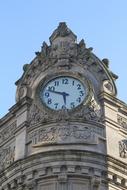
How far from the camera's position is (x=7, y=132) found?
32.6 m

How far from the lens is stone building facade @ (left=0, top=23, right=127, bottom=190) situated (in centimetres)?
2900

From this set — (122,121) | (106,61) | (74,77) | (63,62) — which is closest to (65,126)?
(74,77)

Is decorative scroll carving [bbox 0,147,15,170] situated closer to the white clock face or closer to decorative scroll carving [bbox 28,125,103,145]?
decorative scroll carving [bbox 28,125,103,145]

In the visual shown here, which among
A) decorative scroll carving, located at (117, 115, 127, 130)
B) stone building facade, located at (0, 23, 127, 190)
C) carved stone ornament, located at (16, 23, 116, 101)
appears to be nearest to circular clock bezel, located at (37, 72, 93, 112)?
stone building facade, located at (0, 23, 127, 190)

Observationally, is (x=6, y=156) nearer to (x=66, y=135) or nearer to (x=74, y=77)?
(x=66, y=135)

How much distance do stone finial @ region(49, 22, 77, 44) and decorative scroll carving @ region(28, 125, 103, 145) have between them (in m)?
5.00

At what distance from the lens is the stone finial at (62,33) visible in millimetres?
33250

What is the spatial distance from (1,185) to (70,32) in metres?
7.64

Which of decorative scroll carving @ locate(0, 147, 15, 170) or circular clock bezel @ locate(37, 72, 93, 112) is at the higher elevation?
circular clock bezel @ locate(37, 72, 93, 112)

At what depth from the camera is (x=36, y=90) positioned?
31812 millimetres

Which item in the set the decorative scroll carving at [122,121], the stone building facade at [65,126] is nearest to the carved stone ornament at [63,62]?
the stone building facade at [65,126]

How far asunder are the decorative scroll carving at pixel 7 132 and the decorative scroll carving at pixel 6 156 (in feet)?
1.78

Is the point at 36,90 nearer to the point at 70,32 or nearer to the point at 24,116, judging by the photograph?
the point at 24,116

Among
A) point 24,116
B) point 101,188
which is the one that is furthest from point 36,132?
point 101,188
